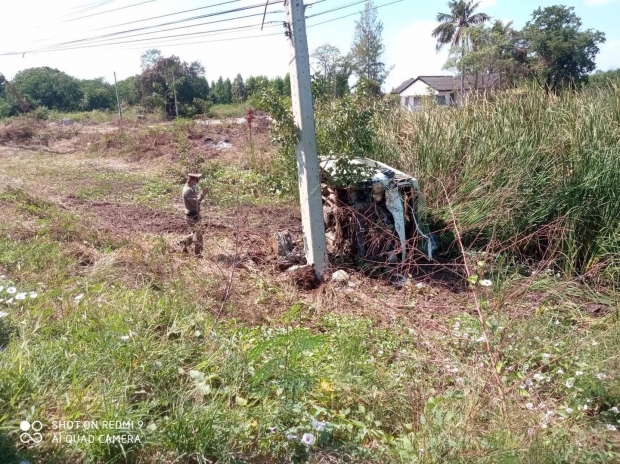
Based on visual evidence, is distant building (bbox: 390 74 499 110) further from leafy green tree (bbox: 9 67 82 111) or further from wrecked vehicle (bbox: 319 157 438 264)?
leafy green tree (bbox: 9 67 82 111)

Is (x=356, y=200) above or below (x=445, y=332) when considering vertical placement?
above

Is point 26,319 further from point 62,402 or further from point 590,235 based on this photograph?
point 590,235

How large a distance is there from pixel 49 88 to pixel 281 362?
51993 millimetres

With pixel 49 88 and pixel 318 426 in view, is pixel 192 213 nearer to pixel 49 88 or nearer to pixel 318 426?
pixel 318 426

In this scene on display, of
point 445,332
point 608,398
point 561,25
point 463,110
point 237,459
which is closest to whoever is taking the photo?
point 237,459

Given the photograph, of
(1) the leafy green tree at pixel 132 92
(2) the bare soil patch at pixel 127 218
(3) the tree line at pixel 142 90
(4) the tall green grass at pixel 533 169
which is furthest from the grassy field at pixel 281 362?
(1) the leafy green tree at pixel 132 92

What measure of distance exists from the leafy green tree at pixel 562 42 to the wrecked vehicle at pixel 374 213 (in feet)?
93.0

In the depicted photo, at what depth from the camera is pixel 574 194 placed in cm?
645

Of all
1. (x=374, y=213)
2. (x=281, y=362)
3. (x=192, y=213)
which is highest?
(x=192, y=213)

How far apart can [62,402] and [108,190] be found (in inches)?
376

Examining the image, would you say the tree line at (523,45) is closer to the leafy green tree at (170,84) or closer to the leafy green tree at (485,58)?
the leafy green tree at (485,58)

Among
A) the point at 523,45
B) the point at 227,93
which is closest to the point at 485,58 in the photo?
the point at 523,45

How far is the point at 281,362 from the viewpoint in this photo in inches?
124

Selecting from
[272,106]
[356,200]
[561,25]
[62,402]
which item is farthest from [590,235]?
[561,25]
